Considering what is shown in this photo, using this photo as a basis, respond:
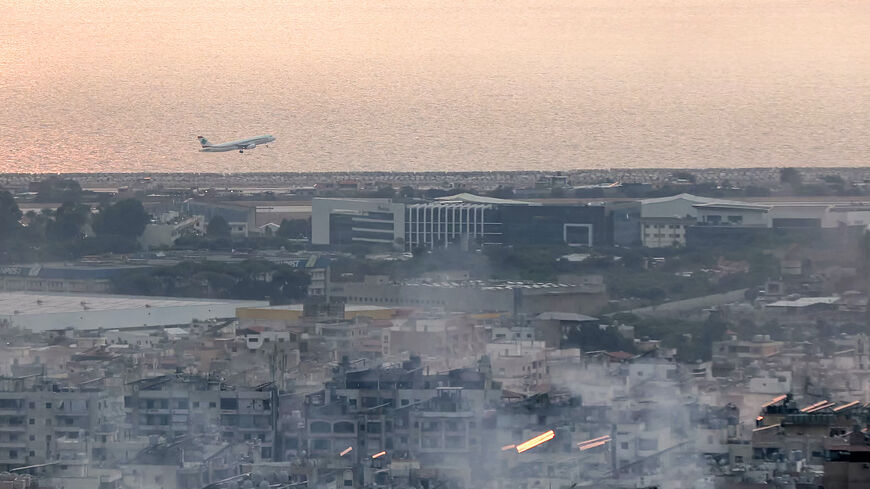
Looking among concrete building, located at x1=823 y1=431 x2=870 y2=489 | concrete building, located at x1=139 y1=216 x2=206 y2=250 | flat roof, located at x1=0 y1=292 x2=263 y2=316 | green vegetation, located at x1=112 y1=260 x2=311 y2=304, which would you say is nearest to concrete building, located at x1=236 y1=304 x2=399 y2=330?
flat roof, located at x1=0 y1=292 x2=263 y2=316

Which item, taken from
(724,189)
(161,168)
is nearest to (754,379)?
(724,189)

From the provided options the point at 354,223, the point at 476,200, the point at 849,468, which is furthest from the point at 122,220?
the point at 849,468

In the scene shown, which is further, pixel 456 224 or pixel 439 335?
pixel 456 224

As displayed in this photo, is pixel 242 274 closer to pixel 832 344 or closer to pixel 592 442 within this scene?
pixel 832 344

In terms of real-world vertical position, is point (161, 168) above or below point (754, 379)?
above

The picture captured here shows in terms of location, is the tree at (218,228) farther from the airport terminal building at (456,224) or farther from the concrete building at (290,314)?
the concrete building at (290,314)

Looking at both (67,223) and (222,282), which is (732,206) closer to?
(222,282)

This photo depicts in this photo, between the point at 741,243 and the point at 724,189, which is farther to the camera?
the point at 724,189
